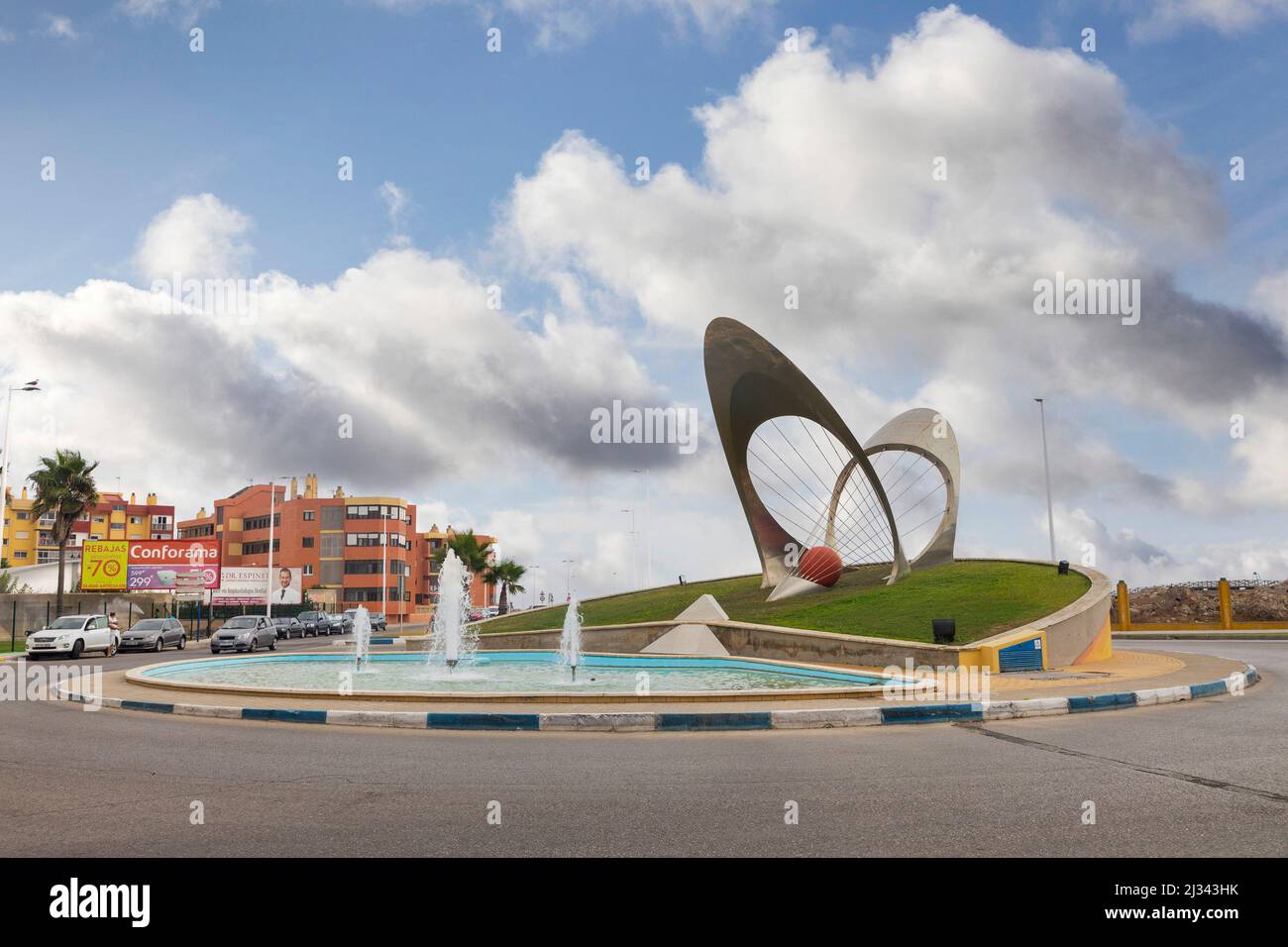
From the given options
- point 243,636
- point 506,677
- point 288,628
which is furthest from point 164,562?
point 506,677

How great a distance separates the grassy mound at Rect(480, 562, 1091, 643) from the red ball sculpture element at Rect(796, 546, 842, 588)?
0.51 metres

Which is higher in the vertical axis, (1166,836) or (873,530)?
(873,530)

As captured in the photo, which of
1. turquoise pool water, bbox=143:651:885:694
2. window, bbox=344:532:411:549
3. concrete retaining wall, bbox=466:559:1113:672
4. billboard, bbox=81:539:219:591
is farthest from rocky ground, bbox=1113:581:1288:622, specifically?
window, bbox=344:532:411:549

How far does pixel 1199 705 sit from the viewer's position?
45.1 ft

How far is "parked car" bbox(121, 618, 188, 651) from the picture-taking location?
1380 inches

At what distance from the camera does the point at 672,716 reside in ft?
37.3

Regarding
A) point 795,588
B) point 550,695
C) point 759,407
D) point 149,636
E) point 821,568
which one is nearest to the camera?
point 550,695

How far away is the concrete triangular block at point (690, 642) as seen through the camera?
26922 millimetres

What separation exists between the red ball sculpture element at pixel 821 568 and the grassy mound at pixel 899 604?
0.51 meters

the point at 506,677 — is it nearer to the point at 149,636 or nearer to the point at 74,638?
the point at 74,638

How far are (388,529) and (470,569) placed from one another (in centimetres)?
2752

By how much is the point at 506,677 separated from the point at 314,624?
4218 centimetres
